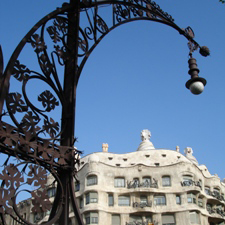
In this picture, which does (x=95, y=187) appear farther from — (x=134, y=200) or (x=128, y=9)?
(x=128, y=9)

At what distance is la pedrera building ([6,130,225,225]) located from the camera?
49.1 meters

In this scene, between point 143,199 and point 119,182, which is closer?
Result: point 143,199

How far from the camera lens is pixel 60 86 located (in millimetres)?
4496

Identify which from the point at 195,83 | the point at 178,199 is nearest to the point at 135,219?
the point at 178,199

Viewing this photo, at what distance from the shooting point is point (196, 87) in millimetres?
6285

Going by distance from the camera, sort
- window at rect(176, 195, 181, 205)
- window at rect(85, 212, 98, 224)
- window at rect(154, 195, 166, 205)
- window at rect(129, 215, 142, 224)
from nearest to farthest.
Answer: window at rect(85, 212, 98, 224) → window at rect(129, 215, 142, 224) → window at rect(176, 195, 181, 205) → window at rect(154, 195, 166, 205)

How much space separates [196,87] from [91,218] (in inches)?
1710

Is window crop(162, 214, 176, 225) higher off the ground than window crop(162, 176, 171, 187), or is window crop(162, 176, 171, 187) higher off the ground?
window crop(162, 176, 171, 187)

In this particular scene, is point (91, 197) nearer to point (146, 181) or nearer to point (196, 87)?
point (146, 181)

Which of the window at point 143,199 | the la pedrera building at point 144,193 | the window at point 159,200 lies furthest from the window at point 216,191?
the window at point 143,199

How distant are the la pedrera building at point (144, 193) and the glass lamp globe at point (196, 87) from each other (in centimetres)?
4299

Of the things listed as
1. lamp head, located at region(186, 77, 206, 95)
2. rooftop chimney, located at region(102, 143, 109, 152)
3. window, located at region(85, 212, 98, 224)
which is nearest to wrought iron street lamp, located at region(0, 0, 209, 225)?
lamp head, located at region(186, 77, 206, 95)

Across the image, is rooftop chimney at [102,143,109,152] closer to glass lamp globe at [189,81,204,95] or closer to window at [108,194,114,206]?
window at [108,194,114,206]

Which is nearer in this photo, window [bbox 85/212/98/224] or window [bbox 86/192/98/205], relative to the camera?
window [bbox 85/212/98/224]
